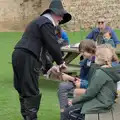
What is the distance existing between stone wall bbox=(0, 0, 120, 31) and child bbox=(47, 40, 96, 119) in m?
13.3

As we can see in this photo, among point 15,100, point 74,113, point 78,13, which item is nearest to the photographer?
point 74,113

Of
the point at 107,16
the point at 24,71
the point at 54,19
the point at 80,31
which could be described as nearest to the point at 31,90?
the point at 24,71

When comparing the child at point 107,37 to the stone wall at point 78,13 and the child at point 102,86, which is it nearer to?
the child at point 102,86

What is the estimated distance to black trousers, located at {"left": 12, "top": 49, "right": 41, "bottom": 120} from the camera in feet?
17.0

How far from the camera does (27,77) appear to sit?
5195 millimetres

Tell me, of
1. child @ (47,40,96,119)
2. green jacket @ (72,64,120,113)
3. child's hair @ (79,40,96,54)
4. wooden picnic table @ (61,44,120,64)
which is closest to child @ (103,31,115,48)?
wooden picnic table @ (61,44,120,64)

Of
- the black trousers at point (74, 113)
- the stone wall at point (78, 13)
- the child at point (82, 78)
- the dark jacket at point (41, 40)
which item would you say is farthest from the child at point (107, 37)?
the stone wall at point (78, 13)

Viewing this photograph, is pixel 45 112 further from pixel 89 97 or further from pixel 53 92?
pixel 89 97

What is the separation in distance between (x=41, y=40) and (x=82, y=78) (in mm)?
651

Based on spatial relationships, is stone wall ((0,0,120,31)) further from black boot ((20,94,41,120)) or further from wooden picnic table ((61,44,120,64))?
black boot ((20,94,41,120))

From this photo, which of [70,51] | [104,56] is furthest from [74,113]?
[70,51]

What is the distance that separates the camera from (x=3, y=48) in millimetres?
13109

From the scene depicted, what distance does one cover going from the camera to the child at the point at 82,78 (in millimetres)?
4930

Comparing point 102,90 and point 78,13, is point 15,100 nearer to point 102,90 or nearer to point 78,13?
point 102,90
